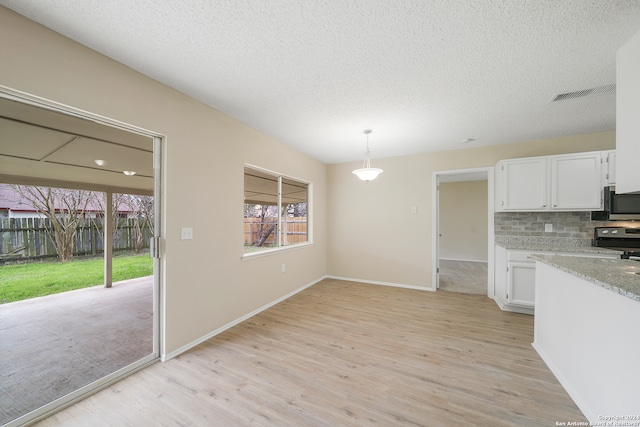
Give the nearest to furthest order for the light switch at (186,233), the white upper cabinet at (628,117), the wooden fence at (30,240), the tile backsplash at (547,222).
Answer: the white upper cabinet at (628,117) < the wooden fence at (30,240) < the light switch at (186,233) < the tile backsplash at (547,222)

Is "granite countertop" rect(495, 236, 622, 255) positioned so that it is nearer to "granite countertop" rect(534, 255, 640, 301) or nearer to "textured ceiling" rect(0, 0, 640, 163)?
"granite countertop" rect(534, 255, 640, 301)

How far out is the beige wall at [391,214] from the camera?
13.6 feet

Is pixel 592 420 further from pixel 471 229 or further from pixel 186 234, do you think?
pixel 471 229

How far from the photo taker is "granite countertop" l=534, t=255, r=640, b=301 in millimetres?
1235

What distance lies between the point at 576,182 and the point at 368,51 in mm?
3549

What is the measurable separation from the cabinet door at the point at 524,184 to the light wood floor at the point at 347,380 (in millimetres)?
1627

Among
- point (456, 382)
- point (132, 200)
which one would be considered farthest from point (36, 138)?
point (456, 382)

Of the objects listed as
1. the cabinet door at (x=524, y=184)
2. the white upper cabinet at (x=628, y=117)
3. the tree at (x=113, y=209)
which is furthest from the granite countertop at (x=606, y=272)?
the tree at (x=113, y=209)

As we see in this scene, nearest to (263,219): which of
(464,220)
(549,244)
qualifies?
(549,244)

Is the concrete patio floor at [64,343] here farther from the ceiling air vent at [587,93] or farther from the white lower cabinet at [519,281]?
the ceiling air vent at [587,93]

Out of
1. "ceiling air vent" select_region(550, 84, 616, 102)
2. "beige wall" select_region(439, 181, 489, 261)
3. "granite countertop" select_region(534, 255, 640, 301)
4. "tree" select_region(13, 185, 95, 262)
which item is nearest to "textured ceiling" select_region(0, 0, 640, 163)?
"ceiling air vent" select_region(550, 84, 616, 102)

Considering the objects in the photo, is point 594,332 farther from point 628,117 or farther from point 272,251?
point 272,251

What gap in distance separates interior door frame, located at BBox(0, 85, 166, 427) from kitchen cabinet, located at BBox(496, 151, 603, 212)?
454cm

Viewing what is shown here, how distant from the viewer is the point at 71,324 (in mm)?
2750
